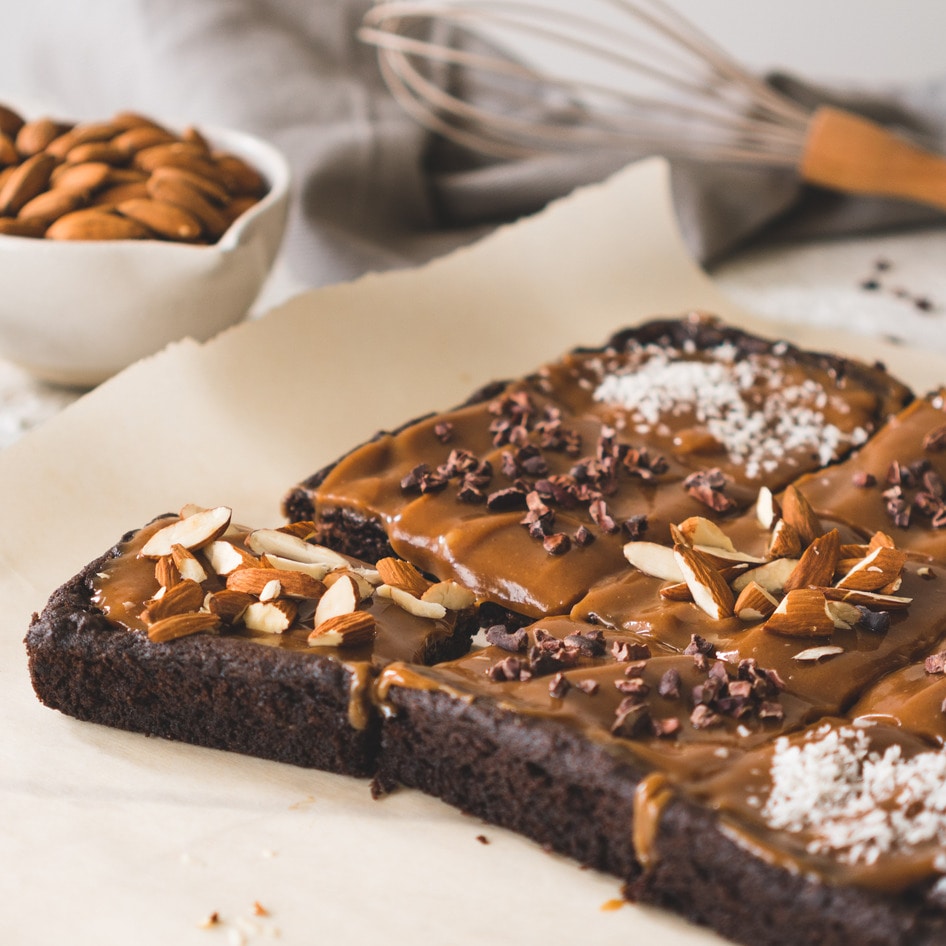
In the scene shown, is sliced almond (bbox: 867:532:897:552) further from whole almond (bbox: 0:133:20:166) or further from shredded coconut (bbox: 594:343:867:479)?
whole almond (bbox: 0:133:20:166)

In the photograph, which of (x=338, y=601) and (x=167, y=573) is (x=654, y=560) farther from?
(x=167, y=573)

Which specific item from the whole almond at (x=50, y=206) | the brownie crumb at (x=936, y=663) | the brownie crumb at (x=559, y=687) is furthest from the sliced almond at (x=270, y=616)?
the whole almond at (x=50, y=206)

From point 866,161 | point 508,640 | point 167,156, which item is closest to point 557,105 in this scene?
point 866,161

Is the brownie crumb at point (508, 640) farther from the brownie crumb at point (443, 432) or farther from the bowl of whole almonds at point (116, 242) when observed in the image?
the bowl of whole almonds at point (116, 242)

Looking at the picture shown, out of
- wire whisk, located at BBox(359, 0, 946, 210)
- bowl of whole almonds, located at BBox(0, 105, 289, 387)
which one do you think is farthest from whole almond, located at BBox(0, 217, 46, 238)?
wire whisk, located at BBox(359, 0, 946, 210)

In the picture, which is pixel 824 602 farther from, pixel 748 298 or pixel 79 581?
pixel 748 298

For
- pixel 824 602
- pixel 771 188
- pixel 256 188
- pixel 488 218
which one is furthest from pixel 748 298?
pixel 824 602
